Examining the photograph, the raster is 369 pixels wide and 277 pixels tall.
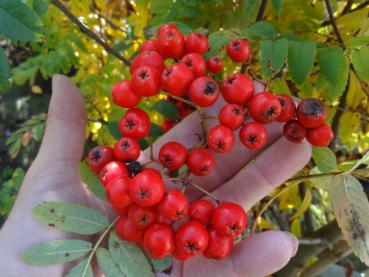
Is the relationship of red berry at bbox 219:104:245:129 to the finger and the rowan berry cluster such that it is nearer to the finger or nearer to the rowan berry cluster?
the rowan berry cluster

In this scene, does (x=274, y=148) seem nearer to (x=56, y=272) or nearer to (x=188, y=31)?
(x=188, y=31)

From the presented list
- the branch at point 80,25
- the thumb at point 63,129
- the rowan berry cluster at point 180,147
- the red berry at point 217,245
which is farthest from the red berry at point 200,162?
the branch at point 80,25

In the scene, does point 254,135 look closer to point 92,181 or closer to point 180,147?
point 180,147

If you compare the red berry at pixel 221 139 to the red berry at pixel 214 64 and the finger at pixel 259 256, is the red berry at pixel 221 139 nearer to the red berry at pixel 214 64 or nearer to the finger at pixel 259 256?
the red berry at pixel 214 64

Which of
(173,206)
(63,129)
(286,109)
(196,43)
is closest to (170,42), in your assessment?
(196,43)

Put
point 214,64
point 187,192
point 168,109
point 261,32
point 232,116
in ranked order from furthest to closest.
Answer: point 187,192, point 168,109, point 261,32, point 214,64, point 232,116
